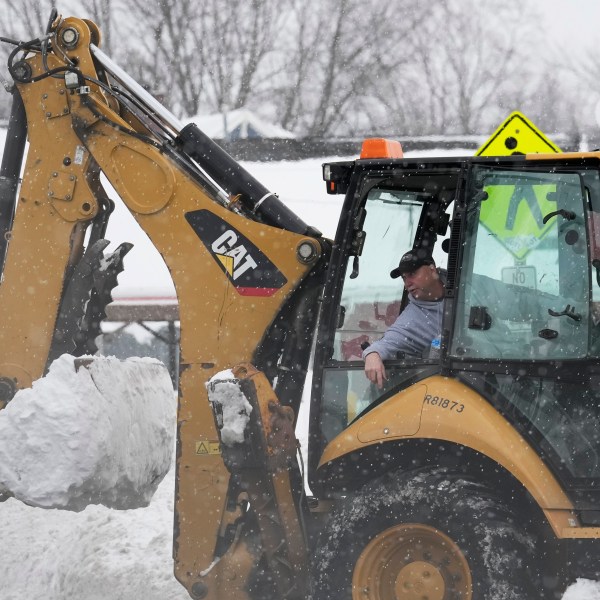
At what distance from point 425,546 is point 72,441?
1681 millimetres

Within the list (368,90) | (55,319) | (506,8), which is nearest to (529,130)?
(55,319)

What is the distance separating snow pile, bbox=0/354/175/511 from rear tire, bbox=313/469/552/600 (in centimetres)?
122

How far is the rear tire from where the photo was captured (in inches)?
159

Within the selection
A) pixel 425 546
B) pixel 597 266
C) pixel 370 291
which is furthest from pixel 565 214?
pixel 425 546

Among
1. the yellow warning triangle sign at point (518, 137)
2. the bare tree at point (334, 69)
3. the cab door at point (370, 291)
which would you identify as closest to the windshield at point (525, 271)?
the cab door at point (370, 291)

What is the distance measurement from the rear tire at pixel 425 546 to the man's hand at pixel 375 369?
1.27ft

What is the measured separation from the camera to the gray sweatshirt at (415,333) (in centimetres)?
461

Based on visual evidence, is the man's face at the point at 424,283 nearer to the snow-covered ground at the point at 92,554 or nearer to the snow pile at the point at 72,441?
the snow-covered ground at the point at 92,554

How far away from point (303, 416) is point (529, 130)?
7.07ft

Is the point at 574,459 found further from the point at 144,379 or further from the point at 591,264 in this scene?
the point at 144,379

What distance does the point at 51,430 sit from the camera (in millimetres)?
4934

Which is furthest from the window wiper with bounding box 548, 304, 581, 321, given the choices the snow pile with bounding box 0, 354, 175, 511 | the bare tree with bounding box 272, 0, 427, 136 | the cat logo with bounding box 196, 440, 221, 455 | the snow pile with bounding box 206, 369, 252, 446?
the bare tree with bounding box 272, 0, 427, 136

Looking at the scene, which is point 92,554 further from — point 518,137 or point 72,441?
point 518,137

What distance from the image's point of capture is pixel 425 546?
431cm
